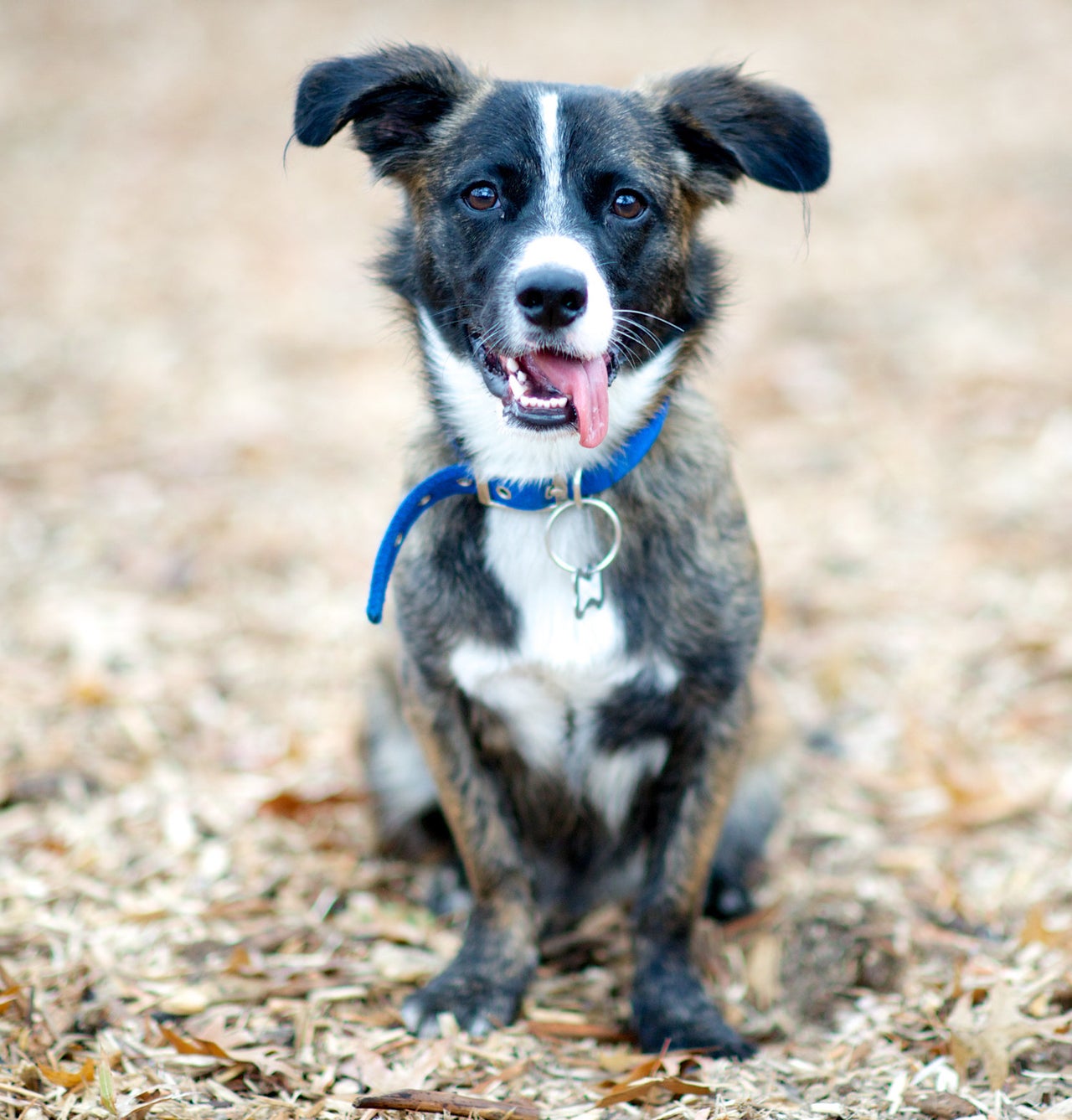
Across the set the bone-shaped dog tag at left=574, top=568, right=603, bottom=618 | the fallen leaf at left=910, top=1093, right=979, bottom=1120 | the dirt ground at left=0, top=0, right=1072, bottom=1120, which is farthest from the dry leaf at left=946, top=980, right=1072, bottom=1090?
the bone-shaped dog tag at left=574, top=568, right=603, bottom=618

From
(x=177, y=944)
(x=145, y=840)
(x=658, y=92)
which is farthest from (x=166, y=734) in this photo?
(x=658, y=92)

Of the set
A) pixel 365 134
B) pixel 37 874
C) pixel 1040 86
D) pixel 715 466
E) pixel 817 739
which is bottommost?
pixel 37 874

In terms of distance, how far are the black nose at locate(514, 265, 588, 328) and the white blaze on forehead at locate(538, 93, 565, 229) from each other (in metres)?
0.23

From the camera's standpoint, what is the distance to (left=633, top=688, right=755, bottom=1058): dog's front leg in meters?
2.72

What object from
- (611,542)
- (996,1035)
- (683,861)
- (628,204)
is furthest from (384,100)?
(996,1035)

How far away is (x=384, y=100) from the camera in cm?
276

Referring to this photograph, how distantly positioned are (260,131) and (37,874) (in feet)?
32.6

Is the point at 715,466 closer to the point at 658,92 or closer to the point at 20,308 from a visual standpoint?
the point at 658,92

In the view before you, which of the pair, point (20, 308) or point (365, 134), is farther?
point (20, 308)

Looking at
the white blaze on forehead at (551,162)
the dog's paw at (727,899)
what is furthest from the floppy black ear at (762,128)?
the dog's paw at (727,899)

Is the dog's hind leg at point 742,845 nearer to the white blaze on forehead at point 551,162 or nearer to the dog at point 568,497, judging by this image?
the dog at point 568,497

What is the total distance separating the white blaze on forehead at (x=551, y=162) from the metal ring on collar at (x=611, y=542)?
0.66 metres

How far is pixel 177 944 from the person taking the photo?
2.93m

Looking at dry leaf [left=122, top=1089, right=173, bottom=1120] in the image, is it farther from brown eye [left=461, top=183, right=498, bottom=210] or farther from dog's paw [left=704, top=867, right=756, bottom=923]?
brown eye [left=461, top=183, right=498, bottom=210]
